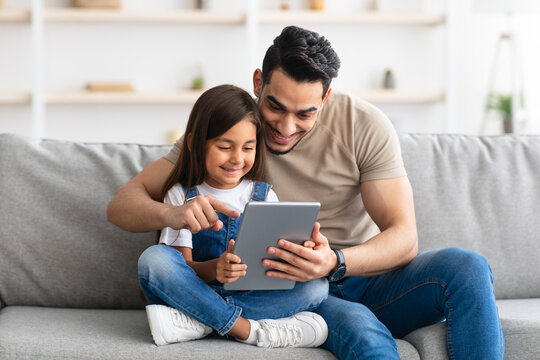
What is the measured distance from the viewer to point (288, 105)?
5.61 ft

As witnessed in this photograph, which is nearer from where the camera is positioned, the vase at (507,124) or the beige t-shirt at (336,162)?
the beige t-shirt at (336,162)

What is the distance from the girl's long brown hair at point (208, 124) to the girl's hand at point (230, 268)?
12.2 inches

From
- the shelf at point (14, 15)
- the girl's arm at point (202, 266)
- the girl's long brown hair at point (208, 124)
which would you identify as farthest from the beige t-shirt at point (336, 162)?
the shelf at point (14, 15)

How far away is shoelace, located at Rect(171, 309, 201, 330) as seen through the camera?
1476mm

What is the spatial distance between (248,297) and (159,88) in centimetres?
316

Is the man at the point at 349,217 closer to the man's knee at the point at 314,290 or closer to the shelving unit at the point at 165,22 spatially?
the man's knee at the point at 314,290

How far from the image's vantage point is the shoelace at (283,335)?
1486 mm

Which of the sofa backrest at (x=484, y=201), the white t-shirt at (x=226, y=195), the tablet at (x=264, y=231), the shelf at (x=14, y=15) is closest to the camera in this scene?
the tablet at (x=264, y=231)

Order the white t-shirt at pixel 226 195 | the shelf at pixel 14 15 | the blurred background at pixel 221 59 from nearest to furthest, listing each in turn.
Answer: the white t-shirt at pixel 226 195 < the shelf at pixel 14 15 < the blurred background at pixel 221 59

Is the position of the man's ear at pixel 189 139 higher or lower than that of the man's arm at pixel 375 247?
higher

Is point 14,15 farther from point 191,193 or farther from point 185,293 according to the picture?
point 185,293

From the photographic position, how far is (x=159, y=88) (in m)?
4.53

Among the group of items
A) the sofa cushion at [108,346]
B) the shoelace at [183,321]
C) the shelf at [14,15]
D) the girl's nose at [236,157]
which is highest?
the shelf at [14,15]

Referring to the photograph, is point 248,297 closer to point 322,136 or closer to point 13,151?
point 322,136
